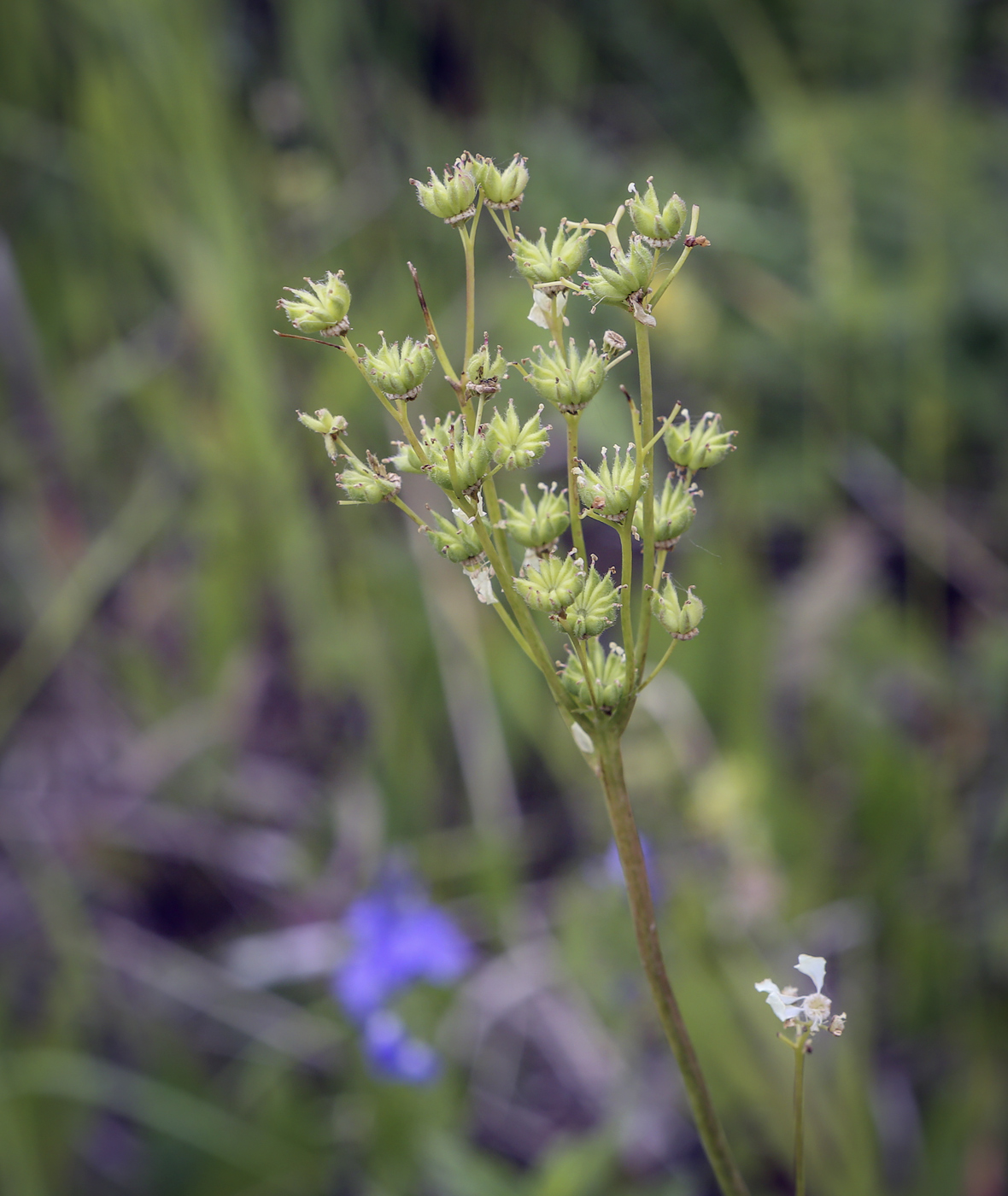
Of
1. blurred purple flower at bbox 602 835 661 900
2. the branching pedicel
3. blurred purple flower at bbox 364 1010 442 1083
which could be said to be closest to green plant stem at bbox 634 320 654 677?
the branching pedicel

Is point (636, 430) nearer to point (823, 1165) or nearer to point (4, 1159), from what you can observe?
point (823, 1165)

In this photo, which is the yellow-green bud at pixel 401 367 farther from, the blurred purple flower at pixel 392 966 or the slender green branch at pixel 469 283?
the blurred purple flower at pixel 392 966

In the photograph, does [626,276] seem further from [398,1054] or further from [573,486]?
[398,1054]

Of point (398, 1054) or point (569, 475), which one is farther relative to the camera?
point (398, 1054)

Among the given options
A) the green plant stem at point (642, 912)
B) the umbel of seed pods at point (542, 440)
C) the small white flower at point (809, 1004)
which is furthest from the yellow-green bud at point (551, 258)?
the small white flower at point (809, 1004)

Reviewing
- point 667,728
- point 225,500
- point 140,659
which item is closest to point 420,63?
point 225,500

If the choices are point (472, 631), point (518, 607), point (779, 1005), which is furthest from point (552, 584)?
point (472, 631)
